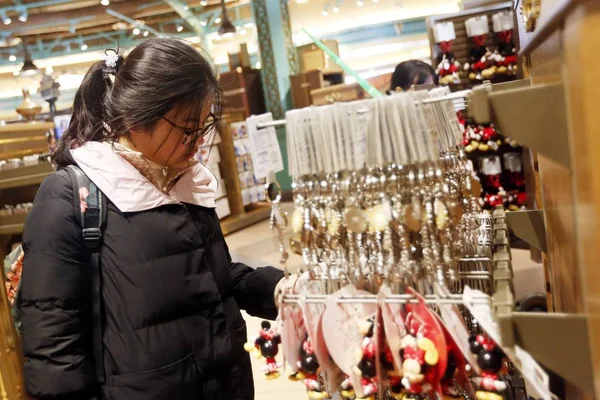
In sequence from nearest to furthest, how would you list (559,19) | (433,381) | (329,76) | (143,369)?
(559,19) → (433,381) → (143,369) → (329,76)

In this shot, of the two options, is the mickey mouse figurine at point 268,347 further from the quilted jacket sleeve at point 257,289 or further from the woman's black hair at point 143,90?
the woman's black hair at point 143,90

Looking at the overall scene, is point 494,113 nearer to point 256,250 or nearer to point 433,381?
point 433,381

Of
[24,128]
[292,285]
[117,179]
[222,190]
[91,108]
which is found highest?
[24,128]

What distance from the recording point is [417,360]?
2.89 ft

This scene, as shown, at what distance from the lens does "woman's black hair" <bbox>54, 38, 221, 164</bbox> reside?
4.28 feet

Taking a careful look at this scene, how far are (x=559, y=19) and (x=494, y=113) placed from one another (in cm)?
15

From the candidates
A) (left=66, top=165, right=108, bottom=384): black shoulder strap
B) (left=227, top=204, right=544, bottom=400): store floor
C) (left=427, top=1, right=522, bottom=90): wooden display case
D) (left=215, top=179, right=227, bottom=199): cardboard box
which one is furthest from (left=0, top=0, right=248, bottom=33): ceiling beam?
(left=66, top=165, right=108, bottom=384): black shoulder strap

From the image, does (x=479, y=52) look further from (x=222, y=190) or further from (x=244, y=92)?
(x=244, y=92)

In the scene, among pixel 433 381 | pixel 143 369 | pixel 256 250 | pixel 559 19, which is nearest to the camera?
pixel 559 19

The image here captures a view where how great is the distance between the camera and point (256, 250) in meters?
5.66

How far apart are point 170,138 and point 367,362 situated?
0.71 m

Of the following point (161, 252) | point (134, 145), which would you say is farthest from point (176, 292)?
point (134, 145)

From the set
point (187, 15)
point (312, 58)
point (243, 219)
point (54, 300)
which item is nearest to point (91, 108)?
point (54, 300)

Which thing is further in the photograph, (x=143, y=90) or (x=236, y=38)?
(x=236, y=38)
